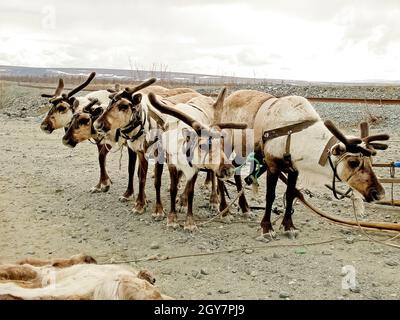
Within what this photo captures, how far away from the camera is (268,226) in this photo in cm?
604

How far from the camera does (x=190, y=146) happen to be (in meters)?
6.02

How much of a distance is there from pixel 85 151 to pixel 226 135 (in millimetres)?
7537

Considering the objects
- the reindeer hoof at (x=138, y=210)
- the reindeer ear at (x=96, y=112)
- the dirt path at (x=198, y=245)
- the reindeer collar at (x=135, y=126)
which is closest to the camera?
the dirt path at (x=198, y=245)

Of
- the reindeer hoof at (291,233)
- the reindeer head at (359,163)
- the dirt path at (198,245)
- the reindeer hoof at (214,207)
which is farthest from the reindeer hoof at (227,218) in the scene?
the reindeer head at (359,163)

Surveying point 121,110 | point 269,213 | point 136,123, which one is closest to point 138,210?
point 136,123

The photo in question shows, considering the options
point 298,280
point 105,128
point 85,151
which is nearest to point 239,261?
point 298,280

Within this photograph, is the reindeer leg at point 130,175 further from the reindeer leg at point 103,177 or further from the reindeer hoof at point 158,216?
the reindeer hoof at point 158,216

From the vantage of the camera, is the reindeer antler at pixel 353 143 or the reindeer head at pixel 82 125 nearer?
the reindeer antler at pixel 353 143

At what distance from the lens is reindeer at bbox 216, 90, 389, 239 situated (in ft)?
16.9

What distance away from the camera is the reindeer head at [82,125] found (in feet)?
25.2

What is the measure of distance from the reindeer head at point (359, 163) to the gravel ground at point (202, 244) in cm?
77

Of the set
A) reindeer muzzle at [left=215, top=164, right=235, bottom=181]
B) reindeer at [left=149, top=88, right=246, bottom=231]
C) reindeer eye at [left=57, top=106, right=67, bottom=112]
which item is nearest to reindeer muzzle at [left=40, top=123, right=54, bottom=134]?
reindeer eye at [left=57, top=106, right=67, bottom=112]

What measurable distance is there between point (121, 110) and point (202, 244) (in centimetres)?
225
